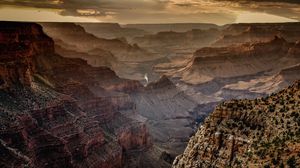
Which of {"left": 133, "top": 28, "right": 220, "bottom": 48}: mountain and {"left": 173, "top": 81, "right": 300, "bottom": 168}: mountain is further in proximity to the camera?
{"left": 133, "top": 28, "right": 220, "bottom": 48}: mountain

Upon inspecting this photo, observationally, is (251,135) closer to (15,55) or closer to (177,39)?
(15,55)

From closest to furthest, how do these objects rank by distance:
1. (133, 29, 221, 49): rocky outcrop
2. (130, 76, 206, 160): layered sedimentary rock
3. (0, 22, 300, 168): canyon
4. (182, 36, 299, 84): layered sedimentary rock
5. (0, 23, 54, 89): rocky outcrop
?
1. (0, 22, 300, 168): canyon
2. (0, 23, 54, 89): rocky outcrop
3. (130, 76, 206, 160): layered sedimentary rock
4. (182, 36, 299, 84): layered sedimentary rock
5. (133, 29, 221, 49): rocky outcrop

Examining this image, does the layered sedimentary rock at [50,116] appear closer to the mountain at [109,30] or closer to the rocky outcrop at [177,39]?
the mountain at [109,30]

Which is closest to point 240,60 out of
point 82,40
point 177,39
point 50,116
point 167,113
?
point 82,40

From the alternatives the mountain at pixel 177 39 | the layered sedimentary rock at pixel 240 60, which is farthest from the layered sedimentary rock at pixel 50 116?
the mountain at pixel 177 39

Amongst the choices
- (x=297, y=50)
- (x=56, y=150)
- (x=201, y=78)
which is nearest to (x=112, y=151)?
(x=56, y=150)

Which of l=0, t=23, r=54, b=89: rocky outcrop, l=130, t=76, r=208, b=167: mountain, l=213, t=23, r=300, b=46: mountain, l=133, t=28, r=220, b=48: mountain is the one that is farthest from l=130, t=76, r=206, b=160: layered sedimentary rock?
l=133, t=28, r=220, b=48: mountain

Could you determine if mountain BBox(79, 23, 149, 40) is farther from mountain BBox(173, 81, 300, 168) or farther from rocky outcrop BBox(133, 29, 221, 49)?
mountain BBox(173, 81, 300, 168)
